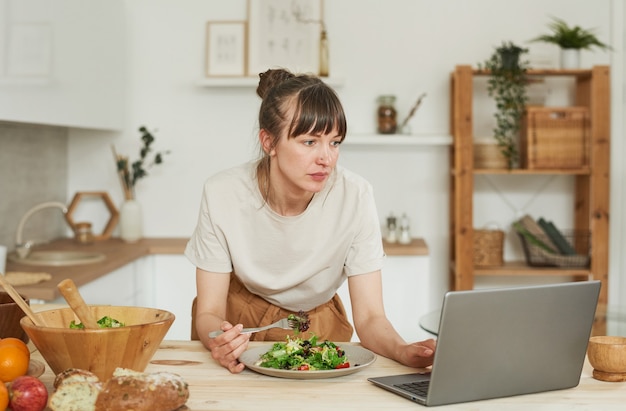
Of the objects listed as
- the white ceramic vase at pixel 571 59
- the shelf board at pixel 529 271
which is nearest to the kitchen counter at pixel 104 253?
the shelf board at pixel 529 271

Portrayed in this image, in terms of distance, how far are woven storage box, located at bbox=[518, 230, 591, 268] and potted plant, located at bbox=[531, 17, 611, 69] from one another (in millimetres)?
828

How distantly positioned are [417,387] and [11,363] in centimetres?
68

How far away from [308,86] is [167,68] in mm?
2544

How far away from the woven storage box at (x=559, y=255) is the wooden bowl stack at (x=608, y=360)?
253 centimetres

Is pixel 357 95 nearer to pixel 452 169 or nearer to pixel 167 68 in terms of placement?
pixel 452 169

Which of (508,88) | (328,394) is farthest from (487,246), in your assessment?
(328,394)

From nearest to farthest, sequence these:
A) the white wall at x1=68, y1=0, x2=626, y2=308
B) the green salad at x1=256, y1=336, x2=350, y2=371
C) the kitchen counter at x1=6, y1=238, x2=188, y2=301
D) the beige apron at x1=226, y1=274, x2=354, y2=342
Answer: the green salad at x1=256, y1=336, x2=350, y2=371 < the beige apron at x1=226, y1=274, x2=354, y2=342 < the kitchen counter at x1=6, y1=238, x2=188, y2=301 < the white wall at x1=68, y1=0, x2=626, y2=308

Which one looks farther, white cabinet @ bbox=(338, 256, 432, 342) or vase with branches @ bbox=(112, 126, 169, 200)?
vase with branches @ bbox=(112, 126, 169, 200)

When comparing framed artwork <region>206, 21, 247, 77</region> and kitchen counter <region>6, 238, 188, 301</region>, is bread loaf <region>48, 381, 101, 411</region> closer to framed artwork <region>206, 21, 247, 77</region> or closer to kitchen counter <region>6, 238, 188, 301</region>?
kitchen counter <region>6, 238, 188, 301</region>

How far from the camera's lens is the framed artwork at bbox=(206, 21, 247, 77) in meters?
4.21

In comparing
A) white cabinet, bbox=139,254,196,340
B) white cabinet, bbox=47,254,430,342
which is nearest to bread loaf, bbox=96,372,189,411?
white cabinet, bbox=47,254,430,342

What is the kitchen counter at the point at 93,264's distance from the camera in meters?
2.66

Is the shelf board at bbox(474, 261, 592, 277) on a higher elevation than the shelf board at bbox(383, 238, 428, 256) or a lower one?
lower

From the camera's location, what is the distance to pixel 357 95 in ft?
14.0
